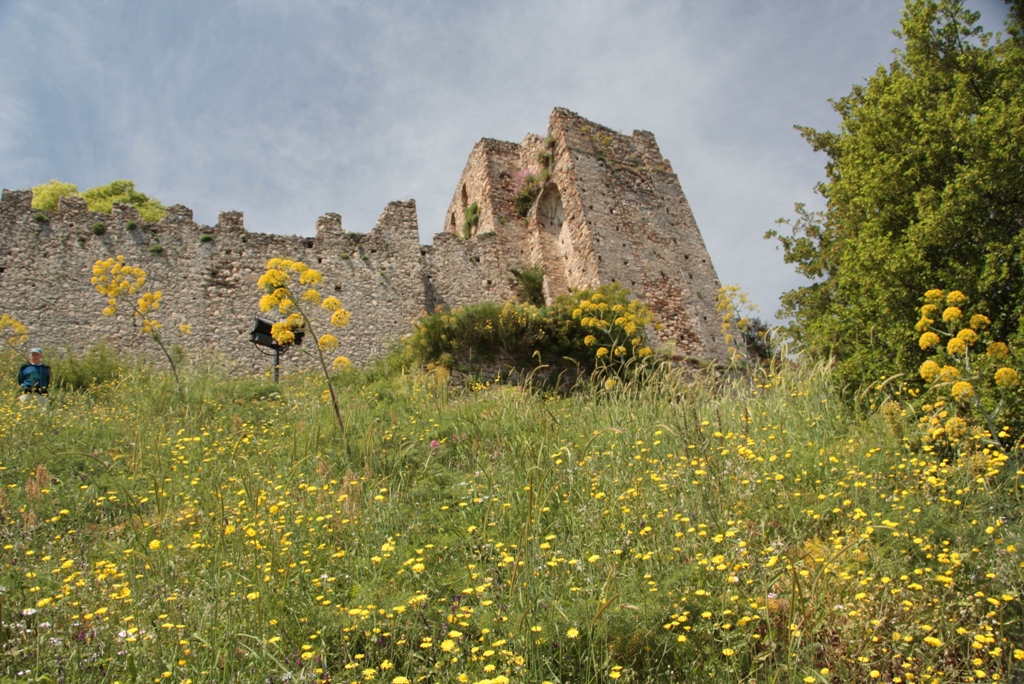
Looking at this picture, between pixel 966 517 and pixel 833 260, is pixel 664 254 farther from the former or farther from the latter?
pixel 966 517

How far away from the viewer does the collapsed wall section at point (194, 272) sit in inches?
518

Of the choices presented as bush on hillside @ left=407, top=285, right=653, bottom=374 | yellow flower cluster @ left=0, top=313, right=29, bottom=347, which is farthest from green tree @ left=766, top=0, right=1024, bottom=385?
yellow flower cluster @ left=0, top=313, right=29, bottom=347

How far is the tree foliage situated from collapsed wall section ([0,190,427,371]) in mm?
10278

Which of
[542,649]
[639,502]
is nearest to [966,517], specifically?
[639,502]

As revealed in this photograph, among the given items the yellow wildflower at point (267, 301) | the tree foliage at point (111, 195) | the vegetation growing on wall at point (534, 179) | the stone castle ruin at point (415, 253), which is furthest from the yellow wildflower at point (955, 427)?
the tree foliage at point (111, 195)

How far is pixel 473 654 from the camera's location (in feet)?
8.87

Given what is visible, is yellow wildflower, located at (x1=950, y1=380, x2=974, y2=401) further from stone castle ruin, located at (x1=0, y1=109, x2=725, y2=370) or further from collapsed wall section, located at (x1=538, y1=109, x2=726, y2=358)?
stone castle ruin, located at (x1=0, y1=109, x2=725, y2=370)

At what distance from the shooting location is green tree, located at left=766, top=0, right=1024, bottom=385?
237 inches

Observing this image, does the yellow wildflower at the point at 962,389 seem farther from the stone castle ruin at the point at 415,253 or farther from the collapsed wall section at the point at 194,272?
the collapsed wall section at the point at 194,272

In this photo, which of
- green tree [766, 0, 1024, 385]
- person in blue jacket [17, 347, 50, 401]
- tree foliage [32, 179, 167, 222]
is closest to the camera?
green tree [766, 0, 1024, 385]

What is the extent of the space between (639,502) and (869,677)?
4.75 ft

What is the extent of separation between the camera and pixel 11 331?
490 inches

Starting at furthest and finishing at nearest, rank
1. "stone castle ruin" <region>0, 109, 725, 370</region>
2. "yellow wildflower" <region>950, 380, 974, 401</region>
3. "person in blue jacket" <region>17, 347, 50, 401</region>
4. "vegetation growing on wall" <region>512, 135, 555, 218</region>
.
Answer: "vegetation growing on wall" <region>512, 135, 555, 218</region> < "stone castle ruin" <region>0, 109, 725, 370</region> < "person in blue jacket" <region>17, 347, 50, 401</region> < "yellow wildflower" <region>950, 380, 974, 401</region>

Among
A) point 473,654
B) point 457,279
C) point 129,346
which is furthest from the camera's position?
point 457,279
